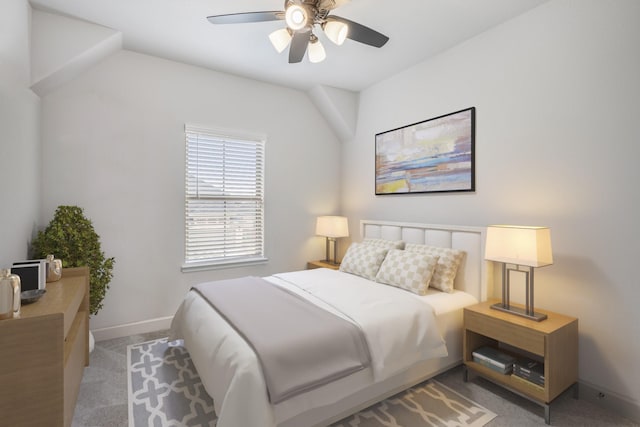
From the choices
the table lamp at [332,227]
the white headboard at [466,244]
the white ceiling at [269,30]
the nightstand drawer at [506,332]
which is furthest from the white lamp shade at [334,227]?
the nightstand drawer at [506,332]

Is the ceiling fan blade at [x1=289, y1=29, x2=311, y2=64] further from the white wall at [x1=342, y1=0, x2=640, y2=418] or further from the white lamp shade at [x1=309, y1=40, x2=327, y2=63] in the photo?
the white wall at [x1=342, y1=0, x2=640, y2=418]

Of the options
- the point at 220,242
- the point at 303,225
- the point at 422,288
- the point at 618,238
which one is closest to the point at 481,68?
the point at 618,238

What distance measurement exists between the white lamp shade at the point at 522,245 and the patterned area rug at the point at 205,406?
1.02 m

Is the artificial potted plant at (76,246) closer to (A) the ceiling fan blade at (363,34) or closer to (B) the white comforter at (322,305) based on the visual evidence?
(B) the white comforter at (322,305)

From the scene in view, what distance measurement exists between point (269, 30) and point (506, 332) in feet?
9.86

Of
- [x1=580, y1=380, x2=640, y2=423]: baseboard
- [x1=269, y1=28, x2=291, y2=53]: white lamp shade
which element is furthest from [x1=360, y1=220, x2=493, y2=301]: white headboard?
[x1=269, y1=28, x2=291, y2=53]: white lamp shade

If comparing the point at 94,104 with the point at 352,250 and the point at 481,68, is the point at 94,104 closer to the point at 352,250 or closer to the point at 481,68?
the point at 352,250

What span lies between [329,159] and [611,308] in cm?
328

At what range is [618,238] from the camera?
2.07 meters

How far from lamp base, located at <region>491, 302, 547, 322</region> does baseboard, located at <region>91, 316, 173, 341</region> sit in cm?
315

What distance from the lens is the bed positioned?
154 cm

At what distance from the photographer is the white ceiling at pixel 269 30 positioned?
241 centimetres

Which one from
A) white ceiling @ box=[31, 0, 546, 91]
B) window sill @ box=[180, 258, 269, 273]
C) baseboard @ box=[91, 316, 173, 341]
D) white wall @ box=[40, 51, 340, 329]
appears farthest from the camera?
window sill @ box=[180, 258, 269, 273]

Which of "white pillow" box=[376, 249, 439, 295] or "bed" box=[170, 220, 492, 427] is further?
"white pillow" box=[376, 249, 439, 295]
